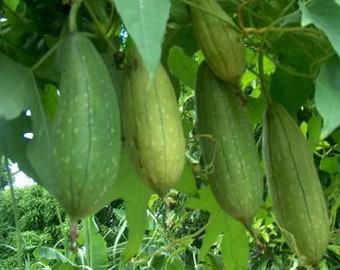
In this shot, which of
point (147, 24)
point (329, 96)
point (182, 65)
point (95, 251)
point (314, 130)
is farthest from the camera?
point (95, 251)

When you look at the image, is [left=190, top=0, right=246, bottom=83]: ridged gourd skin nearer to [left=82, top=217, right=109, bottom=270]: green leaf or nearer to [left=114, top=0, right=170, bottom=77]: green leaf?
[left=114, top=0, right=170, bottom=77]: green leaf

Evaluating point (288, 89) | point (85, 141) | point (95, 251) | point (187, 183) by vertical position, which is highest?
point (85, 141)

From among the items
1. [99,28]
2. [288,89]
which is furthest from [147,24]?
[288,89]

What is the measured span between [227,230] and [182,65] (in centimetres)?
25

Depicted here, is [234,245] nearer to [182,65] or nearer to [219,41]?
[182,65]

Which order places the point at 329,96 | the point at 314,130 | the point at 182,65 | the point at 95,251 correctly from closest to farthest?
the point at 329,96
the point at 182,65
the point at 314,130
the point at 95,251

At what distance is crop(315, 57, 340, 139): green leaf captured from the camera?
0.60 m

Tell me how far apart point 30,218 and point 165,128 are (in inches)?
215

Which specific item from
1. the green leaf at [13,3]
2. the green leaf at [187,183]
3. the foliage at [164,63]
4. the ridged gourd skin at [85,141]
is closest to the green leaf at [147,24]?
the foliage at [164,63]

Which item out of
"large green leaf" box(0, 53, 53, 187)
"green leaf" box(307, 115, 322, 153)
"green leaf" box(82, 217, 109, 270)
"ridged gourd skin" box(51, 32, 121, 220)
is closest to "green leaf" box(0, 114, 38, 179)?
"large green leaf" box(0, 53, 53, 187)

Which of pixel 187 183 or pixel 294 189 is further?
pixel 187 183

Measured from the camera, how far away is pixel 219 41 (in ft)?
2.39

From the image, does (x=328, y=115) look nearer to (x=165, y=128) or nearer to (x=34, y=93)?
(x=165, y=128)

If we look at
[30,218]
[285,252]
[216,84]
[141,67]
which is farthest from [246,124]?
[30,218]
